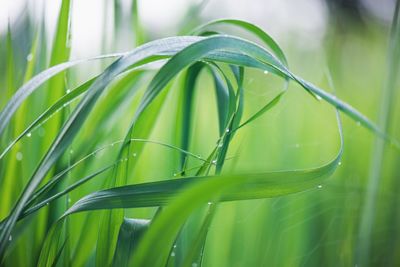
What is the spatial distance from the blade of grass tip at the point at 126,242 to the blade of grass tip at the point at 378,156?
288 mm

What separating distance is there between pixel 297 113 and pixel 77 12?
0.38 metres

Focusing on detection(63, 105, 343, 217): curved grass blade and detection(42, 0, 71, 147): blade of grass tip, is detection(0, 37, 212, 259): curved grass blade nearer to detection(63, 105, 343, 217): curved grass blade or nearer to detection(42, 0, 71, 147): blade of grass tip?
detection(63, 105, 343, 217): curved grass blade

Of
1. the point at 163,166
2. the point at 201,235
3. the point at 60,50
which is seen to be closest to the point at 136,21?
the point at 60,50

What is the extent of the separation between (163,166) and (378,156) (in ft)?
0.94

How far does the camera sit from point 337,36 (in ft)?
3.23

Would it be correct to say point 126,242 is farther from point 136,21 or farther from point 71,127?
point 136,21

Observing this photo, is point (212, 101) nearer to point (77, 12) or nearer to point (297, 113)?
point (297, 113)

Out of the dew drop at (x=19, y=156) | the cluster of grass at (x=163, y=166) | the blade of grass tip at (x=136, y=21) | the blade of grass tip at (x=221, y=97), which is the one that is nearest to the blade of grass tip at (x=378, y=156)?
the cluster of grass at (x=163, y=166)

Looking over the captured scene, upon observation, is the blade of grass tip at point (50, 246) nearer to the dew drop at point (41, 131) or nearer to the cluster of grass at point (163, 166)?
the cluster of grass at point (163, 166)

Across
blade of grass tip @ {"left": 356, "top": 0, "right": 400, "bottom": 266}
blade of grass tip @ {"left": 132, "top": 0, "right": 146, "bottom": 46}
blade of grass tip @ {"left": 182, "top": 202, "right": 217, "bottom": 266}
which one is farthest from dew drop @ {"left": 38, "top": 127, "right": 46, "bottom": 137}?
blade of grass tip @ {"left": 356, "top": 0, "right": 400, "bottom": 266}

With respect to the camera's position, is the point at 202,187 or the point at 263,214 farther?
the point at 263,214

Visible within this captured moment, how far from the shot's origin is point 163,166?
28.1 inches

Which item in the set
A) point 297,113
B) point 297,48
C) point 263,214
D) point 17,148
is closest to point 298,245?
point 263,214

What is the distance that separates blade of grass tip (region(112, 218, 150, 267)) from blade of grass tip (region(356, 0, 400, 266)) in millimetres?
288
